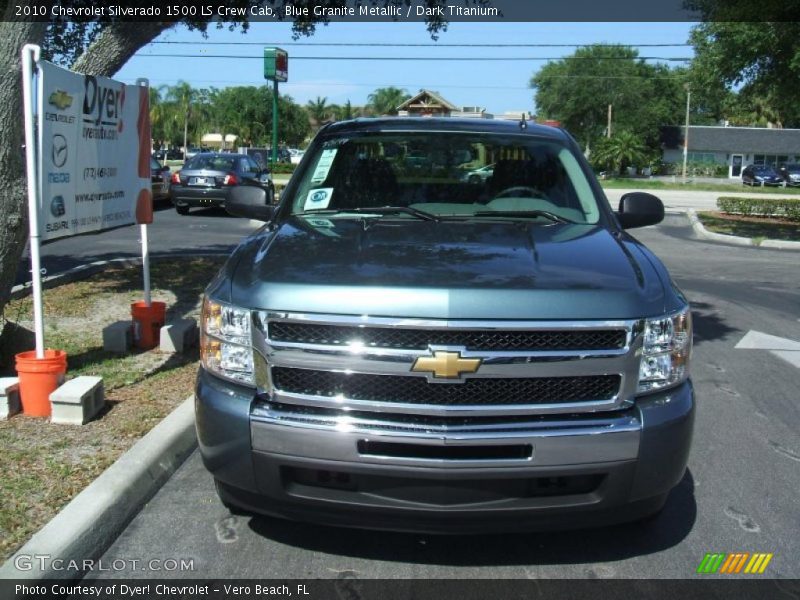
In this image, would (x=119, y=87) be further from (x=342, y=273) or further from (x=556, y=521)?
(x=556, y=521)

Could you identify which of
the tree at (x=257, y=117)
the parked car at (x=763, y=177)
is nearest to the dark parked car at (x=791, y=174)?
the parked car at (x=763, y=177)

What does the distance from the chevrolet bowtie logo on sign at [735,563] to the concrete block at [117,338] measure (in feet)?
15.1

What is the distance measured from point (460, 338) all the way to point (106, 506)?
5.95ft

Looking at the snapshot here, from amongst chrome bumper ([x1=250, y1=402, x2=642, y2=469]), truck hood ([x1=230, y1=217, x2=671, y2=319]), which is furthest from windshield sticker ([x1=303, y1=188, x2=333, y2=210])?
chrome bumper ([x1=250, y1=402, x2=642, y2=469])

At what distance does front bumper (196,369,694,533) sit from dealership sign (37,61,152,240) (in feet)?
9.15

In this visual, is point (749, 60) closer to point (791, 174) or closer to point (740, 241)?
point (740, 241)

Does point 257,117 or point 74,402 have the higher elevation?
point 257,117

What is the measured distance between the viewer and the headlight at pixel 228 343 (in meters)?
3.25

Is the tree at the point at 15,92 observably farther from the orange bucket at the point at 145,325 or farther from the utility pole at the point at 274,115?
the utility pole at the point at 274,115

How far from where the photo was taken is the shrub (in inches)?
883

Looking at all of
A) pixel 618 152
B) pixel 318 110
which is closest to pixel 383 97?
pixel 318 110

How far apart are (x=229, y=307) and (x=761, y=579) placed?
243 centimetres

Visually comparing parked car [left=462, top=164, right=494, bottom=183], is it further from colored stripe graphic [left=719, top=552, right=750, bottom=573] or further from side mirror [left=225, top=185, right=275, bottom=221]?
colored stripe graphic [left=719, top=552, right=750, bottom=573]

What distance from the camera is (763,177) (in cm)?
5447
